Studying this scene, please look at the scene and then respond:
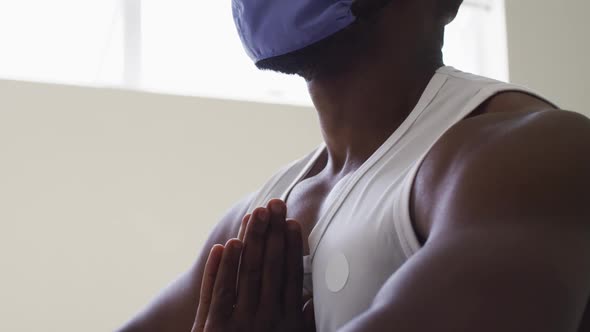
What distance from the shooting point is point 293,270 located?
0.92m

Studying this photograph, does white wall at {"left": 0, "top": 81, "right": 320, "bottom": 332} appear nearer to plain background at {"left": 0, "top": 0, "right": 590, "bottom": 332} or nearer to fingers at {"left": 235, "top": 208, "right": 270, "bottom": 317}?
plain background at {"left": 0, "top": 0, "right": 590, "bottom": 332}

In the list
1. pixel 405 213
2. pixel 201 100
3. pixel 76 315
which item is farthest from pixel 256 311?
pixel 201 100

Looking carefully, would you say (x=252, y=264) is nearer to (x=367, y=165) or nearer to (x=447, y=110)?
(x=367, y=165)

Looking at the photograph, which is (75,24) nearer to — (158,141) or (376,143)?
(158,141)

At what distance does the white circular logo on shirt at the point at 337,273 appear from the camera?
0.87m

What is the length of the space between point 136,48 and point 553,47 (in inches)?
76.7

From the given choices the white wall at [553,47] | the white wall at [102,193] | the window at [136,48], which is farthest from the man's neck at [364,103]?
the white wall at [553,47]

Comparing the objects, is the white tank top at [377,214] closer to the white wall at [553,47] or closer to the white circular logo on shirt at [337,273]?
the white circular logo on shirt at [337,273]

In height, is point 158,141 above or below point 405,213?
below

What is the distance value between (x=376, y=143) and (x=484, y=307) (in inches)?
20.6

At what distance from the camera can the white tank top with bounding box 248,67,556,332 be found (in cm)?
83

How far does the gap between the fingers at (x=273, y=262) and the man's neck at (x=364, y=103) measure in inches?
8.7

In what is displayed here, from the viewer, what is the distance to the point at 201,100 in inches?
115

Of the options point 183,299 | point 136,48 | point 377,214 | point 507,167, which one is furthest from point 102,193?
point 507,167
